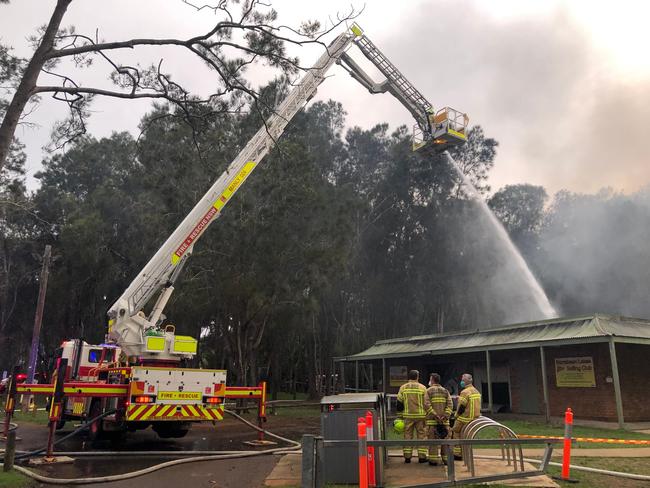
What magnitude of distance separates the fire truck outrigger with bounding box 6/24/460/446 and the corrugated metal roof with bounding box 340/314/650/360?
9.28 meters

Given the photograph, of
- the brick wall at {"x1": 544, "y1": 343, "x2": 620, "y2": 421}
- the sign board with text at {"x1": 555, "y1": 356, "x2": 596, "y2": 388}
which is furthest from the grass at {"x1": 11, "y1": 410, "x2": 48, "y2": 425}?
the sign board with text at {"x1": 555, "y1": 356, "x2": 596, "y2": 388}

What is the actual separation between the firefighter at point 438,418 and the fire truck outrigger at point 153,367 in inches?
186

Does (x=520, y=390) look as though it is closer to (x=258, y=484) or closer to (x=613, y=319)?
(x=613, y=319)

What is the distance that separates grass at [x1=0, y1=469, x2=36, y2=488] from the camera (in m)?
6.57

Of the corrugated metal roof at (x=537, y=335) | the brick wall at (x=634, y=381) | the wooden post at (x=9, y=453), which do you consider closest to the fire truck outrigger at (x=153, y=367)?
the wooden post at (x=9, y=453)

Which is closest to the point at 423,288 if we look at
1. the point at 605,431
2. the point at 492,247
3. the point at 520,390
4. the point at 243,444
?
the point at 492,247

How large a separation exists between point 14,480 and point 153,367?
3.55 m

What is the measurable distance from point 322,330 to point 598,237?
923 inches

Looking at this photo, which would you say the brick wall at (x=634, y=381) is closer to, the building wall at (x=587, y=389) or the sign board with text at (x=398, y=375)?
the building wall at (x=587, y=389)

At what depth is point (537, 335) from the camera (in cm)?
1714

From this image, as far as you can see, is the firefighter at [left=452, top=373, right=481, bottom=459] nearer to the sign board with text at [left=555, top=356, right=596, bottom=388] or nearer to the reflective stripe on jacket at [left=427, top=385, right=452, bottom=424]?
the reflective stripe on jacket at [left=427, top=385, right=452, bottom=424]

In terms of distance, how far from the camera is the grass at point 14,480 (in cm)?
657

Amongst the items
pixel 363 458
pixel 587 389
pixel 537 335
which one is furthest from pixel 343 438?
pixel 587 389

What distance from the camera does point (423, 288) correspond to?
120 feet
